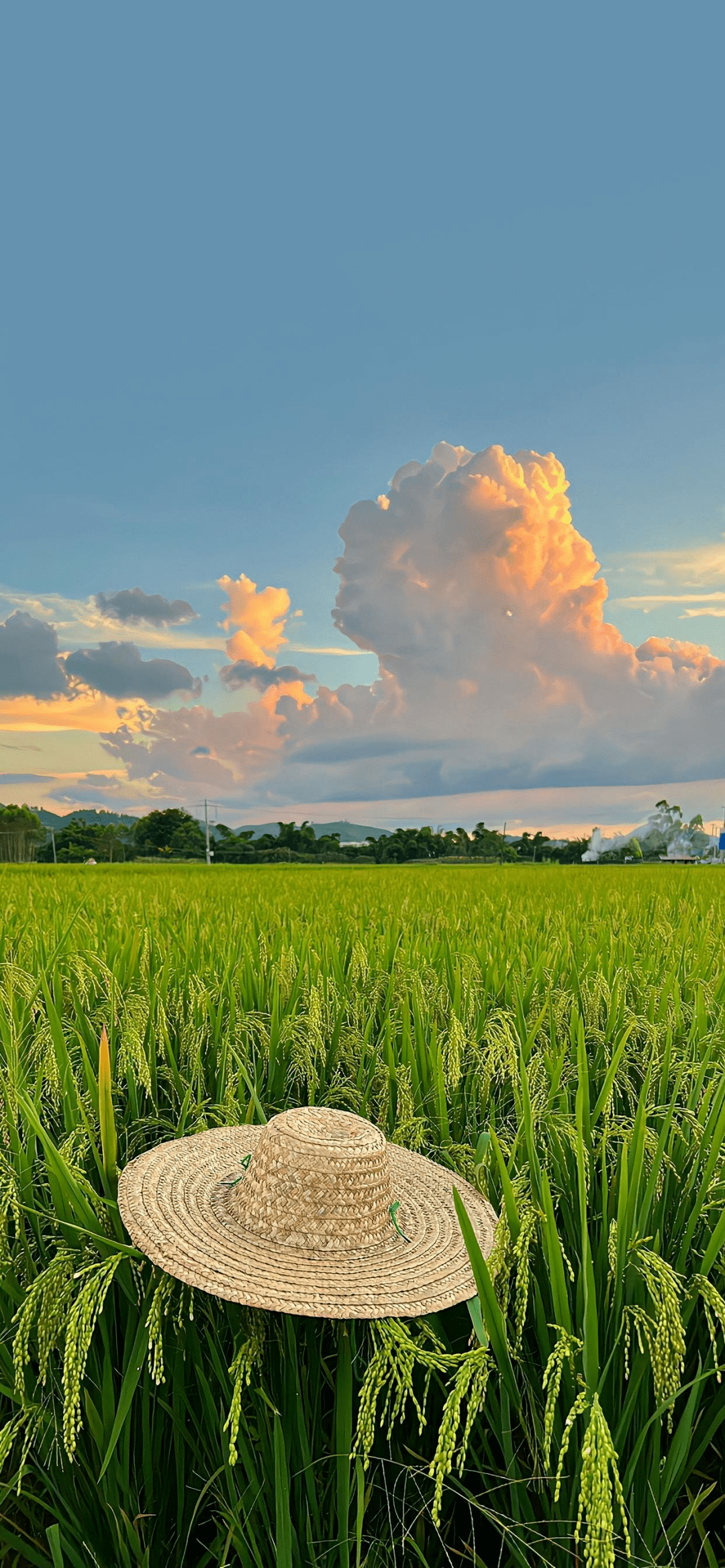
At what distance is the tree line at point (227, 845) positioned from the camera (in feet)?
182

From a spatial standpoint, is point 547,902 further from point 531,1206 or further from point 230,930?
point 531,1206

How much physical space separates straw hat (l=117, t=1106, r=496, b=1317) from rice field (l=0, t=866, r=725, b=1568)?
0.20ft

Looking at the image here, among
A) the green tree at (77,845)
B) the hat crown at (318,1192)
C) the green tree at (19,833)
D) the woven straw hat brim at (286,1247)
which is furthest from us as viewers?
the green tree at (77,845)

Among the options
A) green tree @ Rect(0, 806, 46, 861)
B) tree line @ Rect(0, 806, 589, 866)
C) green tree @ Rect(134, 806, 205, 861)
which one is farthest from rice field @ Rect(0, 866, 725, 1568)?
green tree @ Rect(134, 806, 205, 861)

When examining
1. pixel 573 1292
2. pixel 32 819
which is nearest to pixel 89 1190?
pixel 573 1292

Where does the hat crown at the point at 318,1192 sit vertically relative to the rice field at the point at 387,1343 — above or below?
above

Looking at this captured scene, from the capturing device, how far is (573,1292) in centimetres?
146

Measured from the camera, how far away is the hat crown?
131 cm

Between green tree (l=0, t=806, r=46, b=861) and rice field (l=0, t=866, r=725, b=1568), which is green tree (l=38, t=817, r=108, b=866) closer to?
green tree (l=0, t=806, r=46, b=861)

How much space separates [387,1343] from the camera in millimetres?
1062

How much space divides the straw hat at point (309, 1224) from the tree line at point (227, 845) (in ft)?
153

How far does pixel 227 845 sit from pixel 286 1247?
58502 millimetres

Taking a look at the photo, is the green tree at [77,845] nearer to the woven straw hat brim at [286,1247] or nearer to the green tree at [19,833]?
the green tree at [19,833]

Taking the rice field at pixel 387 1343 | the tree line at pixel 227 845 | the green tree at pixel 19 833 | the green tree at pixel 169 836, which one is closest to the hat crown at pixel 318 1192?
the rice field at pixel 387 1343
